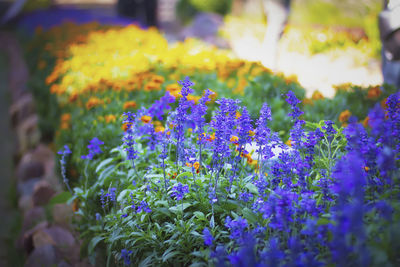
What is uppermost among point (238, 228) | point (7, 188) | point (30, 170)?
point (238, 228)

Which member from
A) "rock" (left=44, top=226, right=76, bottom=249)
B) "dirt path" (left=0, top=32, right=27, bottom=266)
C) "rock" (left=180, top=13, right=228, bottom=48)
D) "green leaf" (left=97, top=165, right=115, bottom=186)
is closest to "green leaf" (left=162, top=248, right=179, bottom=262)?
"green leaf" (left=97, top=165, right=115, bottom=186)

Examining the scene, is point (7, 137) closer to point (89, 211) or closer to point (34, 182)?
Answer: point (34, 182)

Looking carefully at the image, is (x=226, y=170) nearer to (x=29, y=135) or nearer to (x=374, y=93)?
(x=374, y=93)

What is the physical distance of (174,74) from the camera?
154 inches

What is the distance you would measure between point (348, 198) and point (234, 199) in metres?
0.65

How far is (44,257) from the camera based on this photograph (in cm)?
252

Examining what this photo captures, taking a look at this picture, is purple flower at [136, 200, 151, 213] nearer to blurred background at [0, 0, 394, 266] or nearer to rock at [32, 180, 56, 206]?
blurred background at [0, 0, 394, 266]

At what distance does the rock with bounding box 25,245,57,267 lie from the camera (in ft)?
8.17

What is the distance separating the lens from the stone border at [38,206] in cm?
258

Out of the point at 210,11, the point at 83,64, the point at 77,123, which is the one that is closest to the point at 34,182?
the point at 77,123

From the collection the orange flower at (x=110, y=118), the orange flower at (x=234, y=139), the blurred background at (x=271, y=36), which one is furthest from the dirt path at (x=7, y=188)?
the orange flower at (x=234, y=139)

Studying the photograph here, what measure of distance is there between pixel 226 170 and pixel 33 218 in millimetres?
1974

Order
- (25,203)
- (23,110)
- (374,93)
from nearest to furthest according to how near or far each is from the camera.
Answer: (374,93) → (25,203) → (23,110)

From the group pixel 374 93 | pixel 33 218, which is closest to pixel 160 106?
pixel 33 218
